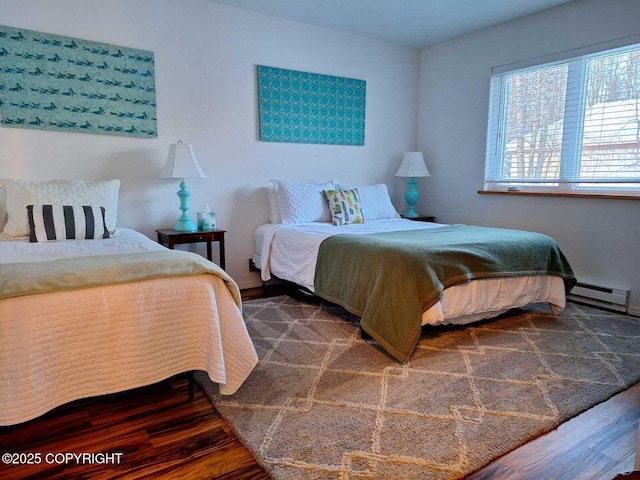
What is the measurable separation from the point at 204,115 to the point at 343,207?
1391mm

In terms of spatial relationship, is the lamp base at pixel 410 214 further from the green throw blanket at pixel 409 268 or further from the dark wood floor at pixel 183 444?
the dark wood floor at pixel 183 444

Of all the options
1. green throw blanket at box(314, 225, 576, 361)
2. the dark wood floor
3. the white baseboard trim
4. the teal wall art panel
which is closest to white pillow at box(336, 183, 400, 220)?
green throw blanket at box(314, 225, 576, 361)

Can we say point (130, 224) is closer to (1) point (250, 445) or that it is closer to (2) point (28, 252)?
(2) point (28, 252)

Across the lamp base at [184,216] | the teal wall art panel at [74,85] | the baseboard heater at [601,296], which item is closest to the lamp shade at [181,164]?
the lamp base at [184,216]

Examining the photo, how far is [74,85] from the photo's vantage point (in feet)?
9.48

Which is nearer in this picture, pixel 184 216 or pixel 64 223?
pixel 64 223

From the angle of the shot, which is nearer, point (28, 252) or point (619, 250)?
point (28, 252)

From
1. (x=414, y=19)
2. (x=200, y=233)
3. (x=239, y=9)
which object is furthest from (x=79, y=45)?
(x=414, y=19)

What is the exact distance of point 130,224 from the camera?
10.5 feet

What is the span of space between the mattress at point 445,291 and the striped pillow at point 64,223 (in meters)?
1.27

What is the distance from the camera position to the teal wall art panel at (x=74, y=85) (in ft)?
8.89

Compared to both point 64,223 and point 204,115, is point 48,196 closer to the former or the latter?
point 64,223

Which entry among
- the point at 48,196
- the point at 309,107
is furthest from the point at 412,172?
the point at 48,196

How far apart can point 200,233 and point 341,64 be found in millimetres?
2220
